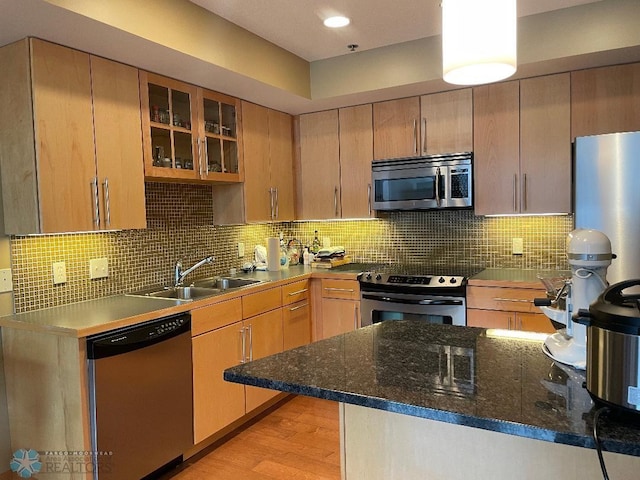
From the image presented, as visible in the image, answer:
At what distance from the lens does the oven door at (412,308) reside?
3.11m

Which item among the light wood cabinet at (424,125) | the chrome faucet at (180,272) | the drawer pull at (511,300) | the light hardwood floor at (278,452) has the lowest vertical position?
the light hardwood floor at (278,452)

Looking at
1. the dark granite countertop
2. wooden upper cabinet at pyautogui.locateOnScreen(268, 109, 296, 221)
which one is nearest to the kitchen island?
the dark granite countertop

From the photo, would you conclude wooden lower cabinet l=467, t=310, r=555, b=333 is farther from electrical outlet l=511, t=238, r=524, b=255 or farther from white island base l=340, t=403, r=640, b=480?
white island base l=340, t=403, r=640, b=480

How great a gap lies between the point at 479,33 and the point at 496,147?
2.23 meters

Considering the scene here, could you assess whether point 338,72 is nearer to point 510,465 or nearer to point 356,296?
point 356,296

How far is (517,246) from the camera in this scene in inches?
137

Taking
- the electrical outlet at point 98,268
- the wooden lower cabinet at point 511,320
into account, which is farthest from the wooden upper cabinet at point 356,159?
the electrical outlet at point 98,268

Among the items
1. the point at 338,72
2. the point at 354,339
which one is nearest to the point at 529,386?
the point at 354,339

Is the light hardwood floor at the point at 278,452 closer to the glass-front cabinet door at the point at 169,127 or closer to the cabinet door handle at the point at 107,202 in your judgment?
the cabinet door handle at the point at 107,202

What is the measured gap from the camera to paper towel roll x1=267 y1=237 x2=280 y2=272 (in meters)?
3.75

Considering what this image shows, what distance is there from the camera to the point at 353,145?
377 cm

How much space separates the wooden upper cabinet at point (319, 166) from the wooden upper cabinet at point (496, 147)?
3.68ft

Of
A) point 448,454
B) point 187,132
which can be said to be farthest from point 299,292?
point 448,454

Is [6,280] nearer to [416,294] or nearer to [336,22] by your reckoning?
[336,22]
